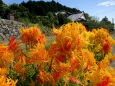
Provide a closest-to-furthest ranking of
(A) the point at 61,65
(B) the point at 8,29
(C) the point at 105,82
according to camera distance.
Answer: (C) the point at 105,82 → (A) the point at 61,65 → (B) the point at 8,29

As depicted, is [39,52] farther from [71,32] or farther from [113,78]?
[113,78]

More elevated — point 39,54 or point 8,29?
point 39,54

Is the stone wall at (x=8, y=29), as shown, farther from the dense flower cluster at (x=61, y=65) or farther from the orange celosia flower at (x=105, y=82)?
the orange celosia flower at (x=105, y=82)

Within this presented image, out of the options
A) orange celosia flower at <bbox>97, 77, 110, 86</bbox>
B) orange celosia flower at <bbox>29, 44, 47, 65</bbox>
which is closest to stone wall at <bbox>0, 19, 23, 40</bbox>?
orange celosia flower at <bbox>29, 44, 47, 65</bbox>

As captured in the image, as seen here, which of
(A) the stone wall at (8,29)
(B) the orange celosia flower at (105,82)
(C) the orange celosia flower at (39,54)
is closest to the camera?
(B) the orange celosia flower at (105,82)

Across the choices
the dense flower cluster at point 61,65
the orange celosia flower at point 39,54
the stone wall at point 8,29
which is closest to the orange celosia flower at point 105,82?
the dense flower cluster at point 61,65

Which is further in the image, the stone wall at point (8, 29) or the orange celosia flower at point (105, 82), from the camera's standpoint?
the stone wall at point (8, 29)

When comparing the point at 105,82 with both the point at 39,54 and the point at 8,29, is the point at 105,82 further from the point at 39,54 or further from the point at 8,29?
the point at 8,29

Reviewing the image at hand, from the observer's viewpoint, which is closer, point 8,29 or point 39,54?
point 39,54

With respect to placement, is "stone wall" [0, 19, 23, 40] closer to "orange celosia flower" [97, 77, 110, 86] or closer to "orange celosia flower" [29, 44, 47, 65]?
"orange celosia flower" [29, 44, 47, 65]

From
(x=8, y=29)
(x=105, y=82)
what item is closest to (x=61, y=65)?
(x=105, y=82)

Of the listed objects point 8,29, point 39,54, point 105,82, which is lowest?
point 8,29

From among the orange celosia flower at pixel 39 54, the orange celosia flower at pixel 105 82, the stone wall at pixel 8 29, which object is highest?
the orange celosia flower at pixel 39 54

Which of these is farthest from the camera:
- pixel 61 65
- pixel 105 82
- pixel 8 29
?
pixel 8 29
